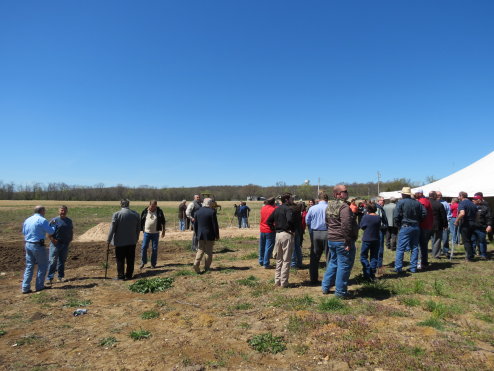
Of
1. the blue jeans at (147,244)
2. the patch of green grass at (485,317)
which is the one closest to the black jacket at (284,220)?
the patch of green grass at (485,317)

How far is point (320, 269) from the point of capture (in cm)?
830

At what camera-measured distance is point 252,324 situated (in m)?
4.79

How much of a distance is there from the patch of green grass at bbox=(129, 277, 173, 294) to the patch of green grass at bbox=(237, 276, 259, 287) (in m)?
1.59

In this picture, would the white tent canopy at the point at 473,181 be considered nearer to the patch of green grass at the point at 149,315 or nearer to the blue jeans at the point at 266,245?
the blue jeans at the point at 266,245

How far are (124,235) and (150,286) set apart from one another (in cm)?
150

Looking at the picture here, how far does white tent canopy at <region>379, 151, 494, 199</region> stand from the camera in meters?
12.4

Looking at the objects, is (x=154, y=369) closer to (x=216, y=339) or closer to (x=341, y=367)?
(x=216, y=339)

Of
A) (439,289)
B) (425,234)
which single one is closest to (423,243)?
(425,234)

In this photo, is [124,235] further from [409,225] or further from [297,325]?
[409,225]

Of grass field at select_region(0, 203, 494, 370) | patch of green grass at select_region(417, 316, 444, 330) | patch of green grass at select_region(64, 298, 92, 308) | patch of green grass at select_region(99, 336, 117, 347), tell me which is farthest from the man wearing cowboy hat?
patch of green grass at select_region(64, 298, 92, 308)

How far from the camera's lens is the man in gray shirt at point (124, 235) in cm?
758

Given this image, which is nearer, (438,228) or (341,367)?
(341,367)

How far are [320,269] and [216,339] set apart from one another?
4607mm

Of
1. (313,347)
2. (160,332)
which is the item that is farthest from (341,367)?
(160,332)
